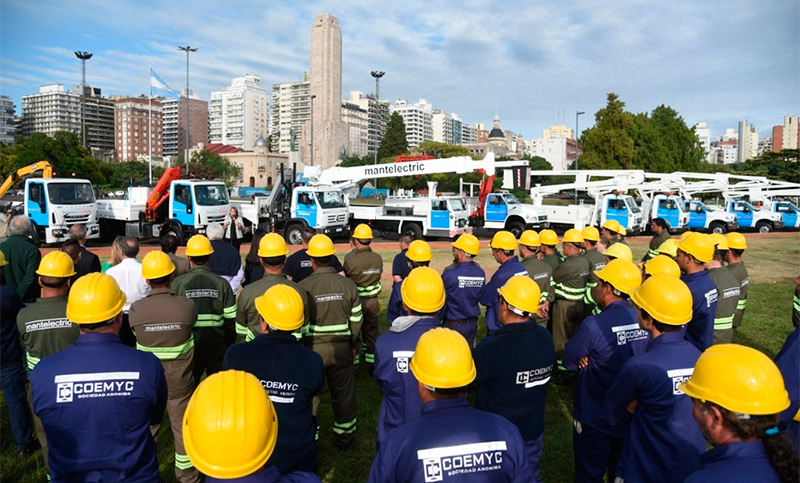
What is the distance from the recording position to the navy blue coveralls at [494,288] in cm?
552

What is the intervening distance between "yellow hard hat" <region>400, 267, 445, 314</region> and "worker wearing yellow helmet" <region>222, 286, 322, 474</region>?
2.56 feet

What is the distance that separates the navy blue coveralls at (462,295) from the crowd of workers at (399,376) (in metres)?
0.02

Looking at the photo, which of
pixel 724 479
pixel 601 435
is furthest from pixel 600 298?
pixel 724 479

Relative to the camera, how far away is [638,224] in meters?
23.9

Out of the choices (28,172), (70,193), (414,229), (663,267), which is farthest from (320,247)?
(28,172)

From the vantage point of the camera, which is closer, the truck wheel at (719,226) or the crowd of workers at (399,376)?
the crowd of workers at (399,376)

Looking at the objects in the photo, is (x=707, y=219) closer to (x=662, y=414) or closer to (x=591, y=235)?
(x=591, y=235)

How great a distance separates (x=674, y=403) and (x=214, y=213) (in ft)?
58.5

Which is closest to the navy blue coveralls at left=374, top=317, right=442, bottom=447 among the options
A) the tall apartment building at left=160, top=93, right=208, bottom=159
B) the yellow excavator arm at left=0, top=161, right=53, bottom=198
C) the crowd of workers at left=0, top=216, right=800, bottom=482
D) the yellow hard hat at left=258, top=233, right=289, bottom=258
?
the crowd of workers at left=0, top=216, right=800, bottom=482

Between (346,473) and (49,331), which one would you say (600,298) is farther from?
(49,331)

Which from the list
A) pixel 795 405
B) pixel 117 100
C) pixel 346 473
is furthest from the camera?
pixel 117 100

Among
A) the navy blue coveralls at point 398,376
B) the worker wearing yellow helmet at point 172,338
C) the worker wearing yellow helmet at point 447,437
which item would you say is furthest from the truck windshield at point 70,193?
the worker wearing yellow helmet at point 447,437

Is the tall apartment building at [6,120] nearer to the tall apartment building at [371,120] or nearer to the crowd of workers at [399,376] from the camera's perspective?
the tall apartment building at [371,120]

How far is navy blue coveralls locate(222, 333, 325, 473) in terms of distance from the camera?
10.5 feet
